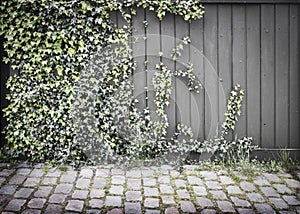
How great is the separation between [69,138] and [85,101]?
448mm

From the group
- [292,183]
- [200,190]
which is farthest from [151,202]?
[292,183]

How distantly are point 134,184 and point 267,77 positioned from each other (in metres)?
1.89

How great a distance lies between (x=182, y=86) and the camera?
425 cm

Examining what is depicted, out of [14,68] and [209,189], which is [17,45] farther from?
[209,189]

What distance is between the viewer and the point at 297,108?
13.9 feet

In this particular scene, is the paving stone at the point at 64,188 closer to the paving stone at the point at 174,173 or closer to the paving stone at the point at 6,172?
the paving stone at the point at 6,172

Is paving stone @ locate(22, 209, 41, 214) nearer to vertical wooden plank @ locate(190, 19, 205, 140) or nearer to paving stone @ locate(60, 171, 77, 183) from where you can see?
paving stone @ locate(60, 171, 77, 183)

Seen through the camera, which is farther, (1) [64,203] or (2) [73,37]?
(2) [73,37]

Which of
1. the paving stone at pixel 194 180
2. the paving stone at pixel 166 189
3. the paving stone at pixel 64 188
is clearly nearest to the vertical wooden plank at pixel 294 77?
the paving stone at pixel 194 180

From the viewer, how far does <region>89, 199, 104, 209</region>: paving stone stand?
320 centimetres

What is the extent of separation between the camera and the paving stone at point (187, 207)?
124 inches

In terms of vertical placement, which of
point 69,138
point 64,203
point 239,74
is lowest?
point 64,203

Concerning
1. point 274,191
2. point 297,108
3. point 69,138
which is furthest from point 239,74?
point 69,138

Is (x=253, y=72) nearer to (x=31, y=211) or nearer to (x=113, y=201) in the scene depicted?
(x=113, y=201)
